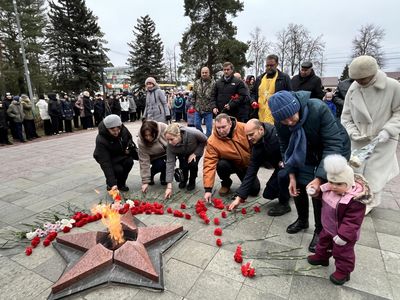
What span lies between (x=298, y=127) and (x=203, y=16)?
2808 centimetres

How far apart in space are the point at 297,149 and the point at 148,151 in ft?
7.98

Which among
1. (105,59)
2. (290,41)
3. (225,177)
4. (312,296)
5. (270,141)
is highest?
(290,41)

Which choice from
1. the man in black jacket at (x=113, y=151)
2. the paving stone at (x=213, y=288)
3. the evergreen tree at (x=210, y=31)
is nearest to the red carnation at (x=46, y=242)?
the man in black jacket at (x=113, y=151)

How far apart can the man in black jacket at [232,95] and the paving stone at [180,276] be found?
3.98 m

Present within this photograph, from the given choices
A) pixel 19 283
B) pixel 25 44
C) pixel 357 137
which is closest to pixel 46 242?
pixel 19 283

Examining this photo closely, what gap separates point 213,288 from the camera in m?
2.20

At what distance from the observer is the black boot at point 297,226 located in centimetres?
298

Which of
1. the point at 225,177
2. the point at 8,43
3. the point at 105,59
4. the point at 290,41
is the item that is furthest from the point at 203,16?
the point at 225,177

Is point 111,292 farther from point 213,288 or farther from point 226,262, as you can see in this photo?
point 226,262

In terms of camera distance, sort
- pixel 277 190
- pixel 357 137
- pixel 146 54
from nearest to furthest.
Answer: pixel 357 137, pixel 277 190, pixel 146 54

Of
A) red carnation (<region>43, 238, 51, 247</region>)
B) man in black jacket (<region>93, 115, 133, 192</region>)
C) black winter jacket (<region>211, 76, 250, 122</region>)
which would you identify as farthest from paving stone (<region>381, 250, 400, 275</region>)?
black winter jacket (<region>211, 76, 250, 122</region>)

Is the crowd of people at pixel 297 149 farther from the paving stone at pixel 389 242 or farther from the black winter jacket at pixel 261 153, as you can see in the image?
the paving stone at pixel 389 242

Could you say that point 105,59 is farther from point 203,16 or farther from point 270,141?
point 270,141

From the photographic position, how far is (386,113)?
3109mm
